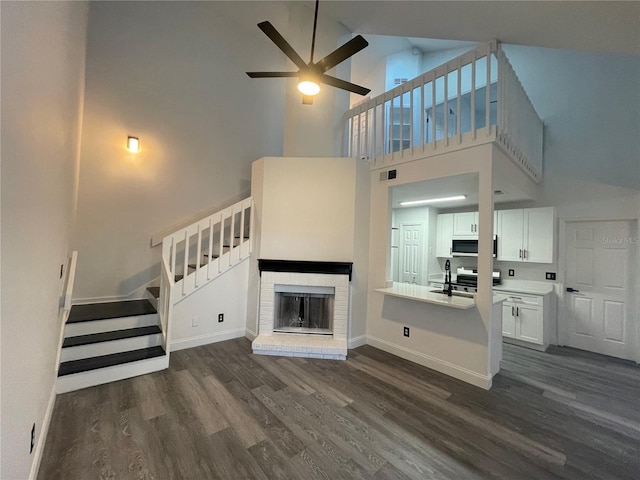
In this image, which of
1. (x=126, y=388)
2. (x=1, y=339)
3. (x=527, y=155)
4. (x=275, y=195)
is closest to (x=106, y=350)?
(x=126, y=388)

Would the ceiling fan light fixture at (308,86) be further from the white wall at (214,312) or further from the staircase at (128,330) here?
the white wall at (214,312)

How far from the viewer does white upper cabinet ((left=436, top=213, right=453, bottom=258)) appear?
535cm

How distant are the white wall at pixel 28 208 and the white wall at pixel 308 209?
88.4 inches

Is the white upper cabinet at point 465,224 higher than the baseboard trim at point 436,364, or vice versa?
the white upper cabinet at point 465,224

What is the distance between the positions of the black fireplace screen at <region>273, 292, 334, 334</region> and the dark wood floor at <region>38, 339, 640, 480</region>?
30.9 inches

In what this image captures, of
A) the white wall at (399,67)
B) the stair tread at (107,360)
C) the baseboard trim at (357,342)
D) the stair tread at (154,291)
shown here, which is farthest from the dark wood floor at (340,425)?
the white wall at (399,67)

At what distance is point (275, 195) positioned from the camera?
3.88m

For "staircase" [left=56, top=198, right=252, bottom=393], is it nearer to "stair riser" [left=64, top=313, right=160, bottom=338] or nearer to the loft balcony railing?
"stair riser" [left=64, top=313, right=160, bottom=338]

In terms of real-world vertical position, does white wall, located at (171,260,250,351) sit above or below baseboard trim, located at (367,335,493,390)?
above

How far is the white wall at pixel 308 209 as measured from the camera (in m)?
3.81

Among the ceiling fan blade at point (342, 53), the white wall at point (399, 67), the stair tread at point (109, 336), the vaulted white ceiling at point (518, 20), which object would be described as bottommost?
the stair tread at point (109, 336)

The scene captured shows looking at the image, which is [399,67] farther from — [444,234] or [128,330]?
[128,330]

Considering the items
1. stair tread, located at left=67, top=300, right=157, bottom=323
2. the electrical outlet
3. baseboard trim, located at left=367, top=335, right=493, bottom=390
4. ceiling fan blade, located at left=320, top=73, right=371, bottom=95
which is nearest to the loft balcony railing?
ceiling fan blade, located at left=320, top=73, right=371, bottom=95

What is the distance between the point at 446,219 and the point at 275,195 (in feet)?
11.5
